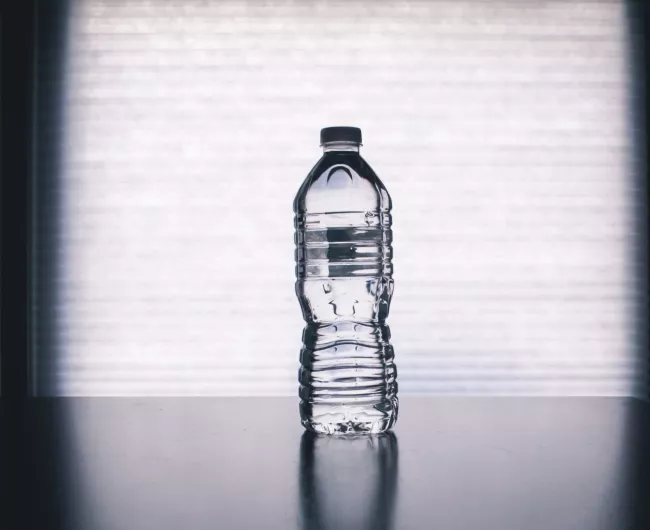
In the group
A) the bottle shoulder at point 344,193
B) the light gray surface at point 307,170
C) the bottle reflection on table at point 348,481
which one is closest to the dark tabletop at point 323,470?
the bottle reflection on table at point 348,481

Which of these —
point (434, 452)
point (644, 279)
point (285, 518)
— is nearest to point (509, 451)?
point (434, 452)

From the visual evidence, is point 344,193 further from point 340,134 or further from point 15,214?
point 15,214

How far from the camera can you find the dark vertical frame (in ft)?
7.96

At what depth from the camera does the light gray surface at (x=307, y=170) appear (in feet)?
8.02

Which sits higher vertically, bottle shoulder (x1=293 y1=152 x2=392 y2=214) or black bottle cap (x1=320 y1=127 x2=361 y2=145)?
black bottle cap (x1=320 y1=127 x2=361 y2=145)

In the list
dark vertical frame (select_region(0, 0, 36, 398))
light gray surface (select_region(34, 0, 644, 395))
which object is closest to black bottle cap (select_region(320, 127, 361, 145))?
light gray surface (select_region(34, 0, 644, 395))

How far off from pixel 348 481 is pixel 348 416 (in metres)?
0.38

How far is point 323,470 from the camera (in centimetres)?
73

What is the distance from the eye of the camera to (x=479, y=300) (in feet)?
Answer: 8.05

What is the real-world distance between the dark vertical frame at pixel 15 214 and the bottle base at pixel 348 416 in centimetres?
169

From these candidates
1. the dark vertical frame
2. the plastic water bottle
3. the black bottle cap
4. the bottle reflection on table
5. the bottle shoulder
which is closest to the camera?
the bottle reflection on table

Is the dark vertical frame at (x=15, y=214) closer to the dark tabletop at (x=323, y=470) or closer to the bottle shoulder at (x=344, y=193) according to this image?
the dark tabletop at (x=323, y=470)

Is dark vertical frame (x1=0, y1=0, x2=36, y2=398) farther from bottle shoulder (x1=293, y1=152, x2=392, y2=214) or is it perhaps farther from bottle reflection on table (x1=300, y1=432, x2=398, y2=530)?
bottle reflection on table (x1=300, y1=432, x2=398, y2=530)

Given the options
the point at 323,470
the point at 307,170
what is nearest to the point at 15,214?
the point at 307,170
